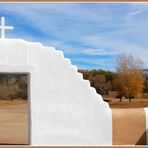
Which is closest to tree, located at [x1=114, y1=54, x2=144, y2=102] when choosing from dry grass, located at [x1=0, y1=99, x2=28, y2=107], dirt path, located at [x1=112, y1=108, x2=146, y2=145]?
dry grass, located at [x1=0, y1=99, x2=28, y2=107]

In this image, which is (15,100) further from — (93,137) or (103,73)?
(93,137)

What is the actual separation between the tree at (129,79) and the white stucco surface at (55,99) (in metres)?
33.4

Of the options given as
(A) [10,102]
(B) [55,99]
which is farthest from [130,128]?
(A) [10,102]

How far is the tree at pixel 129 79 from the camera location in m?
46.9

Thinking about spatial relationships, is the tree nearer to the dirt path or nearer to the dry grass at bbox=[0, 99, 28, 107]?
the dry grass at bbox=[0, 99, 28, 107]

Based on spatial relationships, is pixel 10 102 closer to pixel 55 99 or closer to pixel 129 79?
pixel 129 79

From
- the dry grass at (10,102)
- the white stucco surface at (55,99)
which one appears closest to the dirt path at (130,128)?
the white stucco surface at (55,99)

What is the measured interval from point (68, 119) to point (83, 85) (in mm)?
1122

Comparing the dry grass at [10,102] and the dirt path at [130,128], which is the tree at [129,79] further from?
the dirt path at [130,128]

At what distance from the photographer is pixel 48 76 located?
13086mm

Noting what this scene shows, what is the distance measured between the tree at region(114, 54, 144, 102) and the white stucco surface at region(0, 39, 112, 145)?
33.4m

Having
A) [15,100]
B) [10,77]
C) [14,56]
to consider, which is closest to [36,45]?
[14,56]

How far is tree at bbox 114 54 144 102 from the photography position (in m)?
46.9

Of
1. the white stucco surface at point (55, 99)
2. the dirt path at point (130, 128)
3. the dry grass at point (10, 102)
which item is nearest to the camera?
the white stucco surface at point (55, 99)
